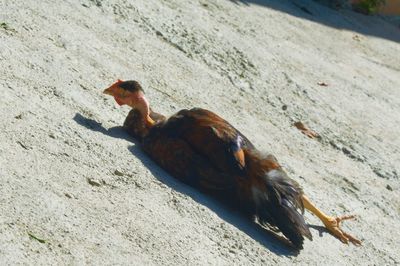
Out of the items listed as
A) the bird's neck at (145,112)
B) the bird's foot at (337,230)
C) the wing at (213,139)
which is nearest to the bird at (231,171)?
the wing at (213,139)

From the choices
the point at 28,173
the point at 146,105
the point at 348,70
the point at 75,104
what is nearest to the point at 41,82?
the point at 75,104

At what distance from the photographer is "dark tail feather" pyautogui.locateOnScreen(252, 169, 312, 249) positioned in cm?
721

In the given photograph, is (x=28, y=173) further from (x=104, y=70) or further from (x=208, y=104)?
(x=208, y=104)

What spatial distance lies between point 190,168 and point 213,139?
11.3 inches

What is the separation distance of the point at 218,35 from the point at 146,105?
3434mm

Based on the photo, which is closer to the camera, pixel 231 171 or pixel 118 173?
pixel 118 173

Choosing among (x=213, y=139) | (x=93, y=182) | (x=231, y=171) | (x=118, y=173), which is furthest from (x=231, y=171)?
(x=93, y=182)

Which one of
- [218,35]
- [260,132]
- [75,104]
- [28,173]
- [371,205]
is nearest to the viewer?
[28,173]

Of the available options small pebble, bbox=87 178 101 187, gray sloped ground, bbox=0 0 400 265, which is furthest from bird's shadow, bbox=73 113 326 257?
small pebble, bbox=87 178 101 187

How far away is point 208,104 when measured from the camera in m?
9.76

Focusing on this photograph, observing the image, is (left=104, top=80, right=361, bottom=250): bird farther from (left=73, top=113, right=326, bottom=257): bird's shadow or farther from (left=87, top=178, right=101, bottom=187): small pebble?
(left=87, top=178, right=101, bottom=187): small pebble

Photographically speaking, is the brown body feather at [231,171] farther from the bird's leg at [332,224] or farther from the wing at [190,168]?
the bird's leg at [332,224]

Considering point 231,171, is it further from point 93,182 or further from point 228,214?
point 93,182

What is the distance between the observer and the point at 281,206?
7301 mm
